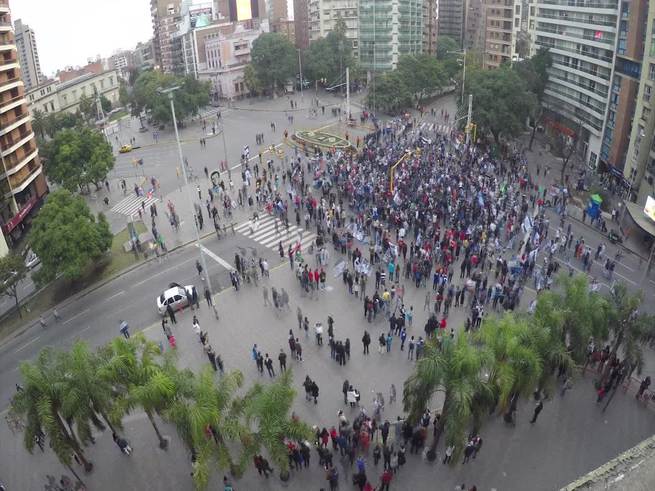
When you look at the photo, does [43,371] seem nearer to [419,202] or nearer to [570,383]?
[570,383]

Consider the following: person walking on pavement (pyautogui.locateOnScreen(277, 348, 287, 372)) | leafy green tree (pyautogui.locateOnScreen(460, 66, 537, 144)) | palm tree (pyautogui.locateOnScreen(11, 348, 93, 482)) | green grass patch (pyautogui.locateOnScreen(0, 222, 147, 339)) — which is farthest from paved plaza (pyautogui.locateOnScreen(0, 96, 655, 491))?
leafy green tree (pyautogui.locateOnScreen(460, 66, 537, 144))

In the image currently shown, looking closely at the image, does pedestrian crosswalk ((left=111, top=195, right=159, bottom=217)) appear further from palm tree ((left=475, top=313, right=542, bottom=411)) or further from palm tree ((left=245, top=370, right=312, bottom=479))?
palm tree ((left=475, top=313, right=542, bottom=411))

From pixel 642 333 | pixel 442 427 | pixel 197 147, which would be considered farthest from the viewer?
pixel 197 147

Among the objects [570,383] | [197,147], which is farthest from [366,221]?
[197,147]

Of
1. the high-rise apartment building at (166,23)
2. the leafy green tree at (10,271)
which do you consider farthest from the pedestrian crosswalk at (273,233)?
the high-rise apartment building at (166,23)

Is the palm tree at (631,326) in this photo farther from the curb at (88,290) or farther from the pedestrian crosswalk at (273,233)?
the curb at (88,290)

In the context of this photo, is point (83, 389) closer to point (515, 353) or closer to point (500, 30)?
point (515, 353)

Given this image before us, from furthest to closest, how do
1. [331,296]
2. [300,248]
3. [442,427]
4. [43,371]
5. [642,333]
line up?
1. [300,248]
2. [331,296]
3. [642,333]
4. [442,427]
5. [43,371]
